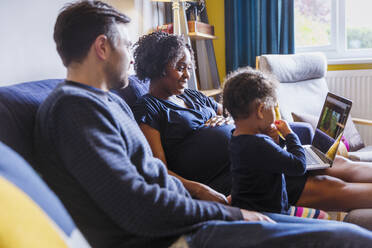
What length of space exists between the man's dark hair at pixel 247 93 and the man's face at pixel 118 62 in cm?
35

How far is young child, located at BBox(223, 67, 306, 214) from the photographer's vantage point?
1.07 meters

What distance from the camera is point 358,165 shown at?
1.45 metres

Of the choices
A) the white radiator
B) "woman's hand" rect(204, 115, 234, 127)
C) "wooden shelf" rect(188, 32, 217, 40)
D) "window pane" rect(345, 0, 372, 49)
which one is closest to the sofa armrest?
"woman's hand" rect(204, 115, 234, 127)

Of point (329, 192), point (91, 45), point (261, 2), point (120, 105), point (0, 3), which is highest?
point (261, 2)

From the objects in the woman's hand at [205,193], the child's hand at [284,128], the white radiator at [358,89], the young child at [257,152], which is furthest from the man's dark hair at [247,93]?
the white radiator at [358,89]

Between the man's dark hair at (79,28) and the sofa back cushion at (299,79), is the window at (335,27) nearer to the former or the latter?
the sofa back cushion at (299,79)

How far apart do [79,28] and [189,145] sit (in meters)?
0.68

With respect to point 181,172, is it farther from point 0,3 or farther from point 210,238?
point 0,3

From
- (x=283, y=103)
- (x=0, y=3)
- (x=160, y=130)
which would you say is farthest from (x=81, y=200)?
(x=283, y=103)

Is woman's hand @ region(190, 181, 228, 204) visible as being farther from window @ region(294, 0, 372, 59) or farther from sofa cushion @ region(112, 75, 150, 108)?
window @ region(294, 0, 372, 59)

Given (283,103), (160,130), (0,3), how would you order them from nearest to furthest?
(0,3) → (160,130) → (283,103)

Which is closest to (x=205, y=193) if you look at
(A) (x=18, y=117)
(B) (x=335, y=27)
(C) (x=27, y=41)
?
(A) (x=18, y=117)

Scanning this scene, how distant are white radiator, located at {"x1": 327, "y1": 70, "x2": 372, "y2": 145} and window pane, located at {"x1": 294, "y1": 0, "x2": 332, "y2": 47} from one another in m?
0.46

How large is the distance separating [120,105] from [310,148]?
0.91 meters
